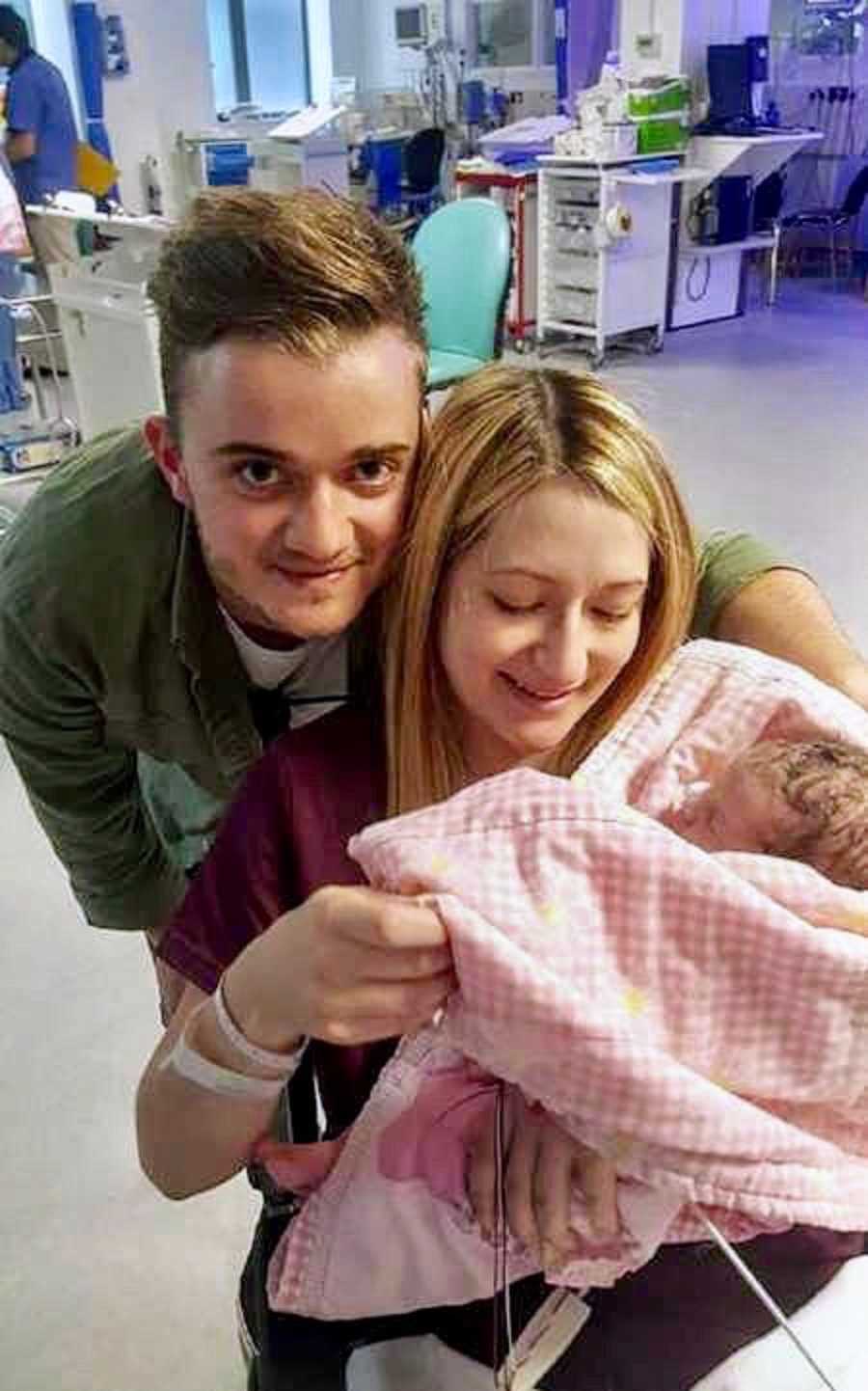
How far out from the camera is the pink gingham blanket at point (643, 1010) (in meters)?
0.67

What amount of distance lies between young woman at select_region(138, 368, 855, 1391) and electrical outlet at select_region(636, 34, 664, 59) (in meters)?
6.14

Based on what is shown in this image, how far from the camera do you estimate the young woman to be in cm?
80

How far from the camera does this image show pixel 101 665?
1.25 metres

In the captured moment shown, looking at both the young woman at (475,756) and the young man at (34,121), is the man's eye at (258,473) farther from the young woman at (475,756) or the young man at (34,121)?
the young man at (34,121)

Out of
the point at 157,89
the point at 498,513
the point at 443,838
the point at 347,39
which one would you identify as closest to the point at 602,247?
the point at 157,89

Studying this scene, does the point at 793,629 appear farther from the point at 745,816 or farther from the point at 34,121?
the point at 34,121

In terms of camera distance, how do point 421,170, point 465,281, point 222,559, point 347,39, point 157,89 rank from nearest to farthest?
point 222,559, point 465,281, point 157,89, point 421,170, point 347,39

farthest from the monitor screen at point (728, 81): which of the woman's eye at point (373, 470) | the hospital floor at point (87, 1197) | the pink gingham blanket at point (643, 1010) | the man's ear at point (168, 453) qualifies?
the pink gingham blanket at point (643, 1010)

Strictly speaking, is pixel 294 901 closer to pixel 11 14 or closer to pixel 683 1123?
pixel 683 1123

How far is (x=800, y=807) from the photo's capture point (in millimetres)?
829

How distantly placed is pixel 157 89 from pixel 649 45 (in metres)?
2.98

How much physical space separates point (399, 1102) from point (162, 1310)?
1039mm

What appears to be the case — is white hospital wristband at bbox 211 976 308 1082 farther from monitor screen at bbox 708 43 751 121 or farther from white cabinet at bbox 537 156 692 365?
monitor screen at bbox 708 43 751 121

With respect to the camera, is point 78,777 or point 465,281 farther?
point 465,281
